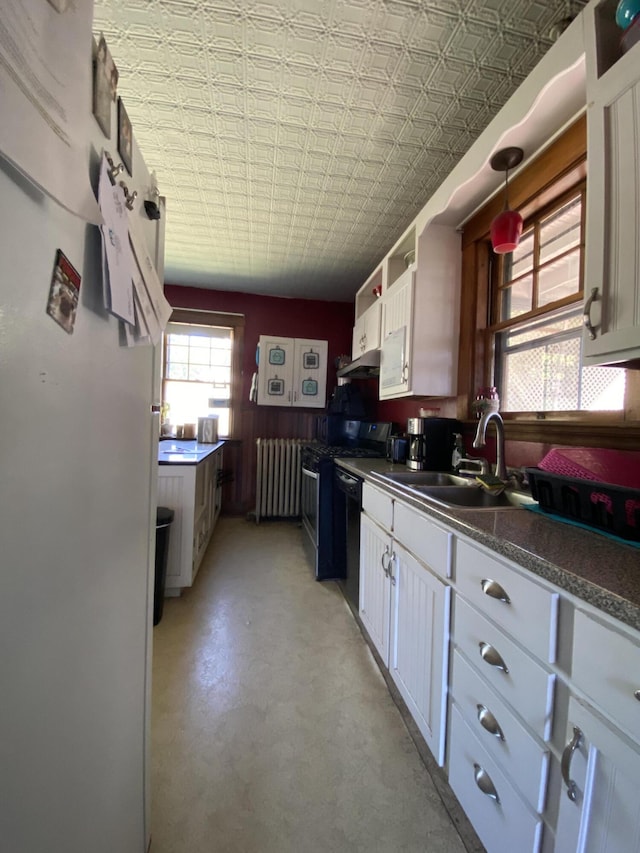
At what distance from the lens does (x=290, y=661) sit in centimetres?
168

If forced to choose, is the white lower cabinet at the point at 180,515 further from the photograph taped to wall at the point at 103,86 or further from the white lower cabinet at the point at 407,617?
the photograph taped to wall at the point at 103,86

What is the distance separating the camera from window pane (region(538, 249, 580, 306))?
4.58ft

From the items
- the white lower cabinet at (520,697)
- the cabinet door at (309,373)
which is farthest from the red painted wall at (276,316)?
the white lower cabinet at (520,697)

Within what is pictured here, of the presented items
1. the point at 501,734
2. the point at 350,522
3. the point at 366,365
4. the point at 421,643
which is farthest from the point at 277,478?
the point at 501,734

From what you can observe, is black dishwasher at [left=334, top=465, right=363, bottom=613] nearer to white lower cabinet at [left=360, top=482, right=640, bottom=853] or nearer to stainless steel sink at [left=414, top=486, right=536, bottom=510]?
stainless steel sink at [left=414, top=486, right=536, bottom=510]

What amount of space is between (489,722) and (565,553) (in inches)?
19.1

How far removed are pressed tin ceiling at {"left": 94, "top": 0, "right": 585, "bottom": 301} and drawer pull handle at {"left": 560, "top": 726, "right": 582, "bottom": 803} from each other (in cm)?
206

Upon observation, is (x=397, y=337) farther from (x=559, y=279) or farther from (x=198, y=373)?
(x=198, y=373)

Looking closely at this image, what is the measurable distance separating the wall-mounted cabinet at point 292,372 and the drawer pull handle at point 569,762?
353cm

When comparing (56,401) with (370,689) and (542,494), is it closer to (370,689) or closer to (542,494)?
(542,494)

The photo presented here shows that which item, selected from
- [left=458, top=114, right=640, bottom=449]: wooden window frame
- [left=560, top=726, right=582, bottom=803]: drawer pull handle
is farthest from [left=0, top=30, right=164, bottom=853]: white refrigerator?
[left=458, top=114, right=640, bottom=449]: wooden window frame

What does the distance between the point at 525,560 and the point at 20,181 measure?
3.35ft

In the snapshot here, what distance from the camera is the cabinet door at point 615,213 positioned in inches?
31.6

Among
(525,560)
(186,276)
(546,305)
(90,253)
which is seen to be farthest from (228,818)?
(186,276)
